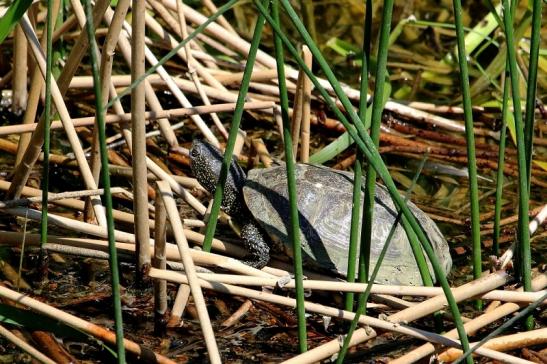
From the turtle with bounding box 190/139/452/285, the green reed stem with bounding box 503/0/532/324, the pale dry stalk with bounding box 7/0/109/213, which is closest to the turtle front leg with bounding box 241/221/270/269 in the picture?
the turtle with bounding box 190/139/452/285

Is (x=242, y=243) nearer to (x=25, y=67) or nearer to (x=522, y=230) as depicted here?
(x=522, y=230)

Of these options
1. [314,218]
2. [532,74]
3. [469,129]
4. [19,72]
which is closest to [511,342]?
[469,129]

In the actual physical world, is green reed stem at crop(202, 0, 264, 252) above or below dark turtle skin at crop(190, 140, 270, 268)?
above

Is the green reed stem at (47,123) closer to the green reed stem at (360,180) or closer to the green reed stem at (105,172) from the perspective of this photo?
the green reed stem at (105,172)

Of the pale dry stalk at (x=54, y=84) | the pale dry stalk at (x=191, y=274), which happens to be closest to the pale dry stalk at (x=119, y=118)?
the pale dry stalk at (x=54, y=84)

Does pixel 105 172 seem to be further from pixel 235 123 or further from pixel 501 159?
pixel 501 159

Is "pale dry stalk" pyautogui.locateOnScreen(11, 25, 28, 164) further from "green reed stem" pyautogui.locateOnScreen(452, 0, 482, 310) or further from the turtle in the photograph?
"green reed stem" pyautogui.locateOnScreen(452, 0, 482, 310)

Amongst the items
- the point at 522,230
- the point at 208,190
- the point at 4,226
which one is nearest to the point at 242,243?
the point at 208,190

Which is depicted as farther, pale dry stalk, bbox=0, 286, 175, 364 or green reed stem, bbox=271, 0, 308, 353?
pale dry stalk, bbox=0, 286, 175, 364
